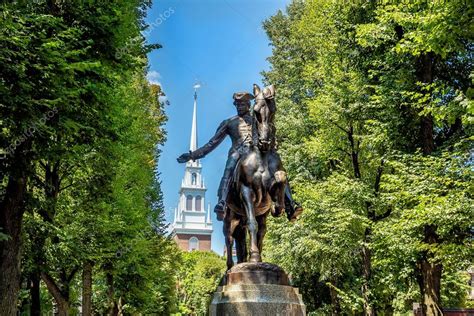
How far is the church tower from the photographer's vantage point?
14001 centimetres

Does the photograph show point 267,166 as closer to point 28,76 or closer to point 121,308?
point 28,76

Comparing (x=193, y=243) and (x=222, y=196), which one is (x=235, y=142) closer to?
(x=222, y=196)

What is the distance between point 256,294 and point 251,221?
131cm

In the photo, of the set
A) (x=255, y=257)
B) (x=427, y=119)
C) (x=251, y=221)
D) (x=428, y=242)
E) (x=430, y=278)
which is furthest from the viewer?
(x=427, y=119)

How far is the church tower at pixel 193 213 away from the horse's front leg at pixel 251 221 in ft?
422

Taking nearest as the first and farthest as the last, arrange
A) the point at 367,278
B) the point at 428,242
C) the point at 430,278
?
the point at 428,242
the point at 430,278
the point at 367,278

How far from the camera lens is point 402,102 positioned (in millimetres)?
16406

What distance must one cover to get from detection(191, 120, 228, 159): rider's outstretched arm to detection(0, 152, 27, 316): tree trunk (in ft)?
14.3

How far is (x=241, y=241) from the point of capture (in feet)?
29.2

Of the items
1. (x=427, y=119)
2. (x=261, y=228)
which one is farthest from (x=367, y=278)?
(x=261, y=228)

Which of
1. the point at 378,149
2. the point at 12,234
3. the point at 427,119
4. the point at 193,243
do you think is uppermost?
the point at 193,243

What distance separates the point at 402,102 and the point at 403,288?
30.2 ft

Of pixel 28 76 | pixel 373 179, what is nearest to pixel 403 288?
pixel 373 179

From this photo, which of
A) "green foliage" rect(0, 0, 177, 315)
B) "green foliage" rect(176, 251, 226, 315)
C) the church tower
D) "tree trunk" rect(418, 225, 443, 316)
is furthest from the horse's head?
the church tower
